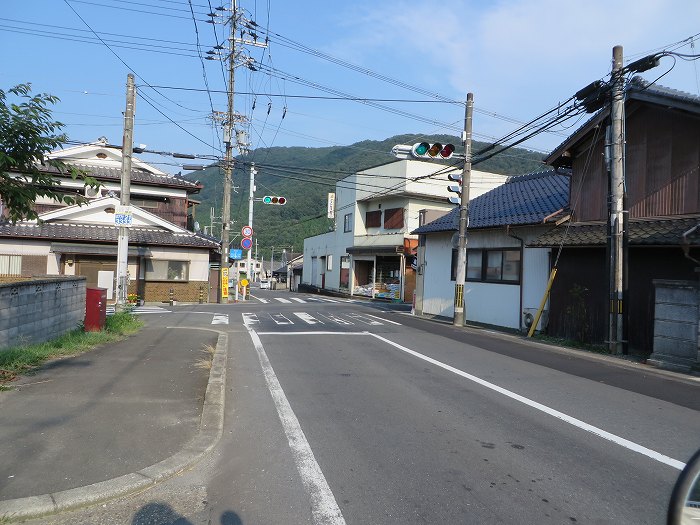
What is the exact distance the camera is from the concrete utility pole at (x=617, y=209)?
12352 millimetres

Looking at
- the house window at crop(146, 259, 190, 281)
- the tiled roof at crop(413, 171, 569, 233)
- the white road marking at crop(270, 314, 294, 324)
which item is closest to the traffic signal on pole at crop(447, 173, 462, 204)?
the tiled roof at crop(413, 171, 569, 233)

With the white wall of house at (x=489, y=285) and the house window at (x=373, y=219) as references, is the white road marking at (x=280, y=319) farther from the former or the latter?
the house window at (x=373, y=219)

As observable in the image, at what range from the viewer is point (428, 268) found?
79.6ft

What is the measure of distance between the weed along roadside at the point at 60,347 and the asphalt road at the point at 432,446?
2827mm

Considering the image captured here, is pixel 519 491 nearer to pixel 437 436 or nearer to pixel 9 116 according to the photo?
pixel 437 436

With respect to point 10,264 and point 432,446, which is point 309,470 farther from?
point 10,264

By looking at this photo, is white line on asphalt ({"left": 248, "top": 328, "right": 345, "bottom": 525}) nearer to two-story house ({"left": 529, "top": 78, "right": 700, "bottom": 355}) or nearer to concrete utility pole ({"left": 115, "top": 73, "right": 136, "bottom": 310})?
two-story house ({"left": 529, "top": 78, "right": 700, "bottom": 355})

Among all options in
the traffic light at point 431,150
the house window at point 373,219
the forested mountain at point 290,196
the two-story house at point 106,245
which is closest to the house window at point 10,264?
the two-story house at point 106,245

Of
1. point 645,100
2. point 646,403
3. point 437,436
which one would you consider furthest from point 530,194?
point 437,436

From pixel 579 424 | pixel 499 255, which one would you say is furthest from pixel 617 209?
pixel 579 424

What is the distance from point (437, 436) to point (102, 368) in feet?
17.8

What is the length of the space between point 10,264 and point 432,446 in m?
26.0

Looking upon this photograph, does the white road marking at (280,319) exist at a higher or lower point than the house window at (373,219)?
lower

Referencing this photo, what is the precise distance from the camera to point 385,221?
39.1 m
